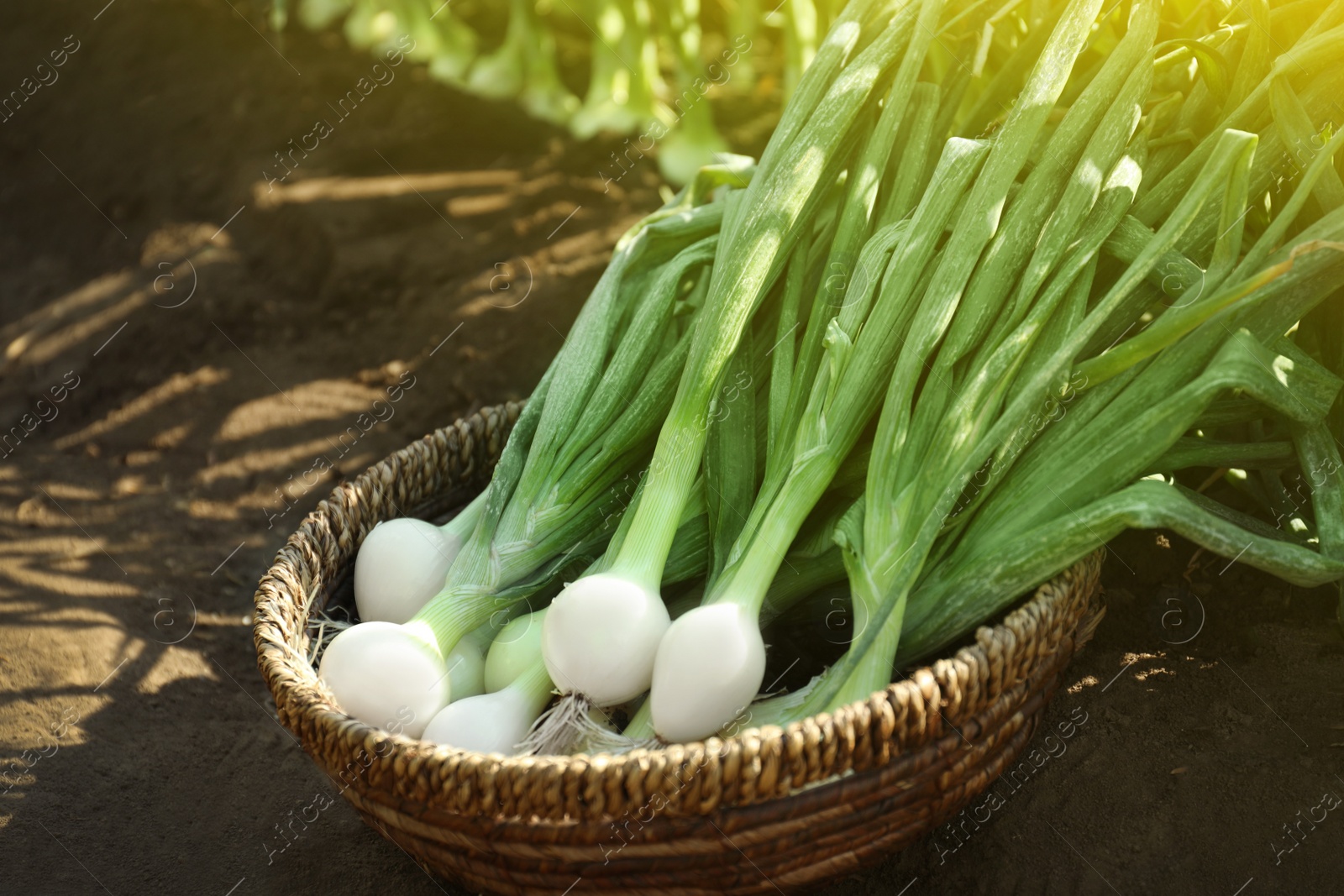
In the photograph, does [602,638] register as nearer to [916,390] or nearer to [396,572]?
[396,572]

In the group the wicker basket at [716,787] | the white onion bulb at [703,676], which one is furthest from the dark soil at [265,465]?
the white onion bulb at [703,676]

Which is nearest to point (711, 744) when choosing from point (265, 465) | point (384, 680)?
point (384, 680)

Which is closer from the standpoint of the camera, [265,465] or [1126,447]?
[1126,447]

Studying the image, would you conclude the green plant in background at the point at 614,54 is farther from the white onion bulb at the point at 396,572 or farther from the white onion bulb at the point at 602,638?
the white onion bulb at the point at 602,638

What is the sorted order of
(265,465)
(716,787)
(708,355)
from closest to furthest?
(716,787)
(708,355)
(265,465)

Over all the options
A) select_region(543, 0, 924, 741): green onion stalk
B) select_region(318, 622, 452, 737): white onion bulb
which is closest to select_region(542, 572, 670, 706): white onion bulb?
select_region(543, 0, 924, 741): green onion stalk

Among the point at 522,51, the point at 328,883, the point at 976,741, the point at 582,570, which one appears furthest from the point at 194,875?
the point at 522,51

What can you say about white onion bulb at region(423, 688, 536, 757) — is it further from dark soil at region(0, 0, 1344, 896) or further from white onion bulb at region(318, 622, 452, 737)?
dark soil at region(0, 0, 1344, 896)
